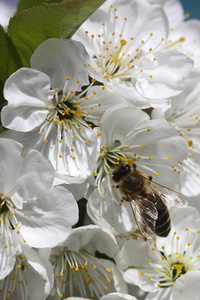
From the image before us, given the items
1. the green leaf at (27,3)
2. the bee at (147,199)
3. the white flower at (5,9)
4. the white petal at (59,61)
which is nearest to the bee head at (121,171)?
the bee at (147,199)

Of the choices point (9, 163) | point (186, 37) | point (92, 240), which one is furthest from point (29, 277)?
point (186, 37)

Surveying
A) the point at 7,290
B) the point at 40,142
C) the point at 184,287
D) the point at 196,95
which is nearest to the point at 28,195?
the point at 40,142

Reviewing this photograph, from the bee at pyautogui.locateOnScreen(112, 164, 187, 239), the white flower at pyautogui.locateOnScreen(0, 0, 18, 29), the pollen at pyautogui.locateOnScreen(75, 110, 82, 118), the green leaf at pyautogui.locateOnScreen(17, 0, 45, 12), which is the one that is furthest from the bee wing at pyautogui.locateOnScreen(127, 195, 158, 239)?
the white flower at pyautogui.locateOnScreen(0, 0, 18, 29)

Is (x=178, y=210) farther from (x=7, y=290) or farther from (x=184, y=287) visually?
(x=7, y=290)

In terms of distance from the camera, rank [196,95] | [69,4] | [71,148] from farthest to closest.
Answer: [196,95] → [71,148] → [69,4]

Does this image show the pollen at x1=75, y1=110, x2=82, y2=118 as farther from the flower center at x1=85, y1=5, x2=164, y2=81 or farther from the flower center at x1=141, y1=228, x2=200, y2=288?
the flower center at x1=141, y1=228, x2=200, y2=288

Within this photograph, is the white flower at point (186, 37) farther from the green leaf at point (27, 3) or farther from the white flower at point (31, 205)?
the white flower at point (31, 205)
